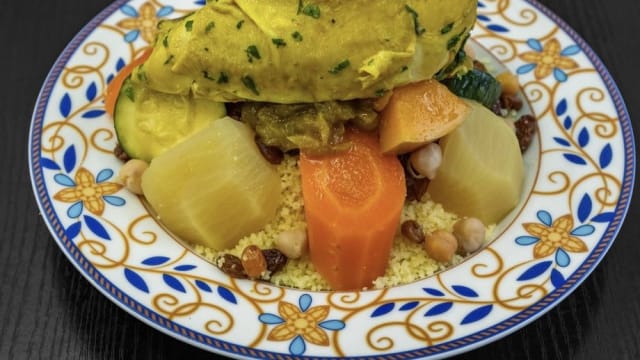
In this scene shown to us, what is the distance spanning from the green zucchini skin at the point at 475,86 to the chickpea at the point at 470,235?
1.80 ft

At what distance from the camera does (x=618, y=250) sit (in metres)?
3.02

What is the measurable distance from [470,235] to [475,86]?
66 centimetres

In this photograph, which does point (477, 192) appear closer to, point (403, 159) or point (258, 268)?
point (403, 159)

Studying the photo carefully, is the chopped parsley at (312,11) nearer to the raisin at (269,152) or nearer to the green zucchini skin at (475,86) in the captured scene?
the raisin at (269,152)

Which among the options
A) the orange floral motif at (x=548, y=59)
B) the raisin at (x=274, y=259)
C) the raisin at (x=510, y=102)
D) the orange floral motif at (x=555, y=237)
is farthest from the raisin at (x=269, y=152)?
the orange floral motif at (x=548, y=59)

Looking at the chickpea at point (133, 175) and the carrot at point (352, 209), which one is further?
the chickpea at point (133, 175)

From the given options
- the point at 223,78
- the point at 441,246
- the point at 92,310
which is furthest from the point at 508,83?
the point at 92,310

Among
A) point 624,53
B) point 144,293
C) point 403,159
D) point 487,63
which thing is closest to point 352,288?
point 403,159

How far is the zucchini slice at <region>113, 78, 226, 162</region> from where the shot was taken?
2.78 metres

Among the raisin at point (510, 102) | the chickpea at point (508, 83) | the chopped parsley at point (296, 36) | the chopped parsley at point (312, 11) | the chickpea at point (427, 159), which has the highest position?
the chopped parsley at point (312, 11)

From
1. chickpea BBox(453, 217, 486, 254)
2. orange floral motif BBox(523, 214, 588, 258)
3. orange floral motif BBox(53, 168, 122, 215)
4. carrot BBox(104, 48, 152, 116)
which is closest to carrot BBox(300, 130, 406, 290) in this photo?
chickpea BBox(453, 217, 486, 254)

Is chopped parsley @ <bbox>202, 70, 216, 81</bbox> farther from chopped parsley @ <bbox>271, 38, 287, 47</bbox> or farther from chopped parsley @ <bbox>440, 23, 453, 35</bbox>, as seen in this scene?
chopped parsley @ <bbox>440, 23, 453, 35</bbox>

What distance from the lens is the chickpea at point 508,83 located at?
127 inches

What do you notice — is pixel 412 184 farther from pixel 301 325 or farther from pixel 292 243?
pixel 301 325
